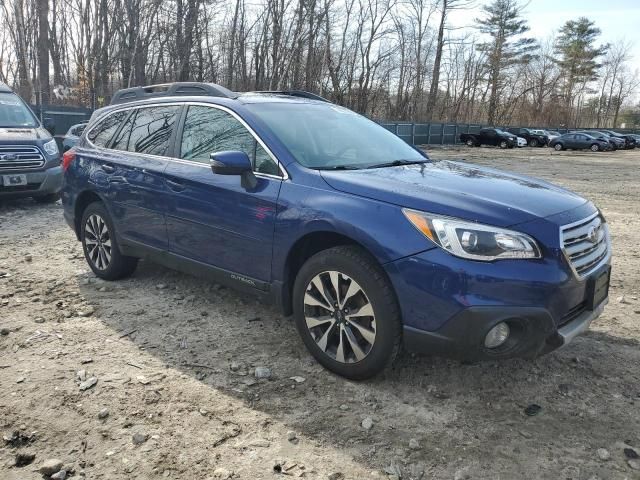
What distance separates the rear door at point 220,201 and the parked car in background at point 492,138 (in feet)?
121

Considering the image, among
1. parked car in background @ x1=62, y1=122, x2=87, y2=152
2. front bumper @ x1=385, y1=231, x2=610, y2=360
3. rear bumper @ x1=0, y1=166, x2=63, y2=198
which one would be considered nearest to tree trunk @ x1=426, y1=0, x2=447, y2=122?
parked car in background @ x1=62, y1=122, x2=87, y2=152

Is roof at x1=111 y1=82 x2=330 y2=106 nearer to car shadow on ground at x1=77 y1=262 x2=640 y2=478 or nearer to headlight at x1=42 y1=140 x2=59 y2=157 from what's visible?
car shadow on ground at x1=77 y1=262 x2=640 y2=478

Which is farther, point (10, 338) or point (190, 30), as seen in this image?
point (190, 30)

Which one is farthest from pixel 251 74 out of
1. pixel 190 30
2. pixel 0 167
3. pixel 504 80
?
pixel 504 80

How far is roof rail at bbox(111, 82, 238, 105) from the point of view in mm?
4336

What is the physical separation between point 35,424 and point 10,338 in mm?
1302

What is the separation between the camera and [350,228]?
303 centimetres

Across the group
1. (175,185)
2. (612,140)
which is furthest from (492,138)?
(175,185)

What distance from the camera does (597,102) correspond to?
6962 cm

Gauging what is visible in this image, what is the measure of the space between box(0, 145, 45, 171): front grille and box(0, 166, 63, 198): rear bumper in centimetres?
13

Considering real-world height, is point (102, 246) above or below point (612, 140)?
below

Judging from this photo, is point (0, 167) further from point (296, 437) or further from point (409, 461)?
point (409, 461)

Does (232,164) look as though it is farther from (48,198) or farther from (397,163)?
(48,198)

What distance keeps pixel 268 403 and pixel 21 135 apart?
25.0 feet
